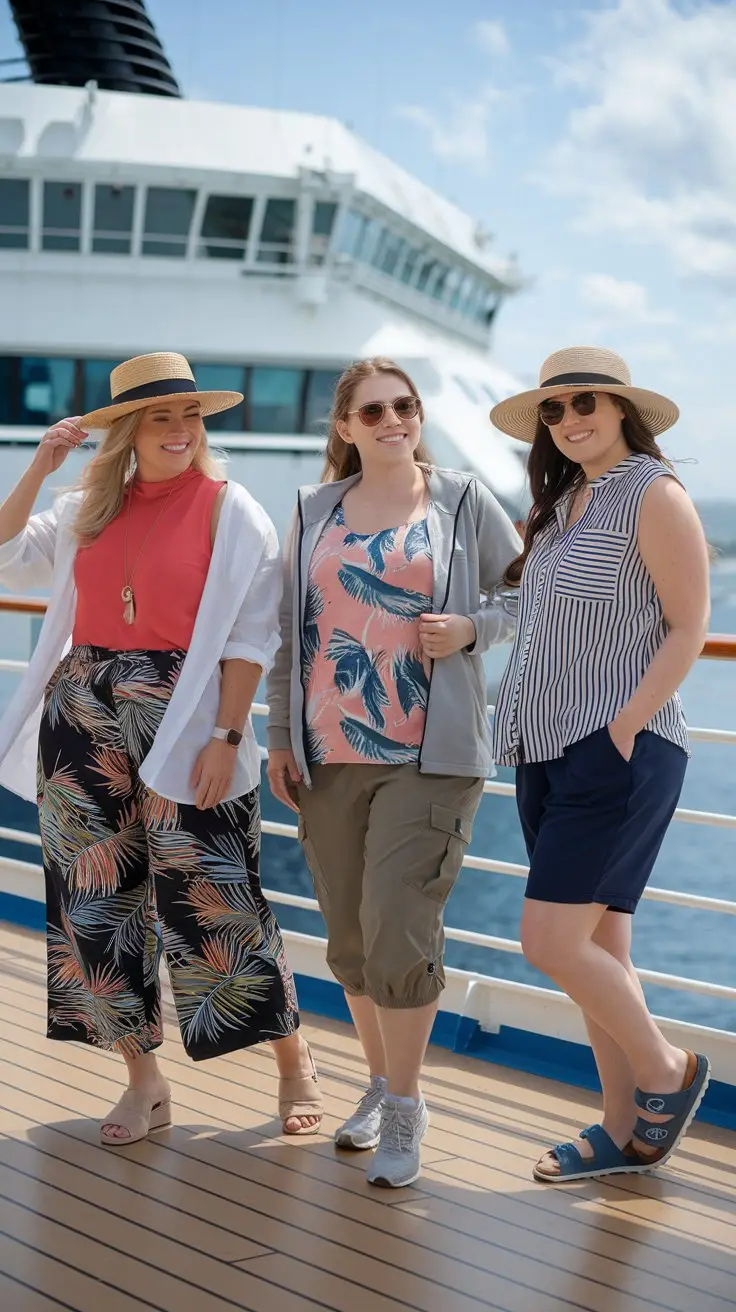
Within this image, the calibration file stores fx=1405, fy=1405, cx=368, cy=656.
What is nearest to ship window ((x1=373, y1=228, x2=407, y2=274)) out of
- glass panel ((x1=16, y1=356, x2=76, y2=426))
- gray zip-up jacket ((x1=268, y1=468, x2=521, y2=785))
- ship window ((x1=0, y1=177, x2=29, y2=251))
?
glass panel ((x1=16, y1=356, x2=76, y2=426))

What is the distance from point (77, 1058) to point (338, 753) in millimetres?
1124

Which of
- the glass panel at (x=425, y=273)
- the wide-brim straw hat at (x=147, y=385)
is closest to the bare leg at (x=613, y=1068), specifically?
the wide-brim straw hat at (x=147, y=385)

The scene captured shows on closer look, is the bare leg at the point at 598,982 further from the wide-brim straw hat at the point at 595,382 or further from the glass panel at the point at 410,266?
the glass panel at the point at 410,266

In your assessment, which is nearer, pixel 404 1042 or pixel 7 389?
pixel 404 1042

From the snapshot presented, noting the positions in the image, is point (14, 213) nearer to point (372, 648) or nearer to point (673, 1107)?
point (372, 648)

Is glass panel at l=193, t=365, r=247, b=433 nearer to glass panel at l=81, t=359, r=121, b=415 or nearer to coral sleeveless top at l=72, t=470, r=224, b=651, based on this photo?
glass panel at l=81, t=359, r=121, b=415

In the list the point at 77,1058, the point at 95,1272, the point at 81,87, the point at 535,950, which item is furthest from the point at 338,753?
the point at 81,87

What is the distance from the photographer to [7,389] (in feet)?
46.7

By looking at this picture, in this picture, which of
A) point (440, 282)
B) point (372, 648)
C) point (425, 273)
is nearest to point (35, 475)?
point (372, 648)

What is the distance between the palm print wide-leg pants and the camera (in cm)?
247

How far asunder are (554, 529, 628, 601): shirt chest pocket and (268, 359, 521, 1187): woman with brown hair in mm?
214

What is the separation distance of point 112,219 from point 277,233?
1658 mm

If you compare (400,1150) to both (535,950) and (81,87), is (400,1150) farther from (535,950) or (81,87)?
(81,87)

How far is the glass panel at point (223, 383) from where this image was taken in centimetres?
1429
